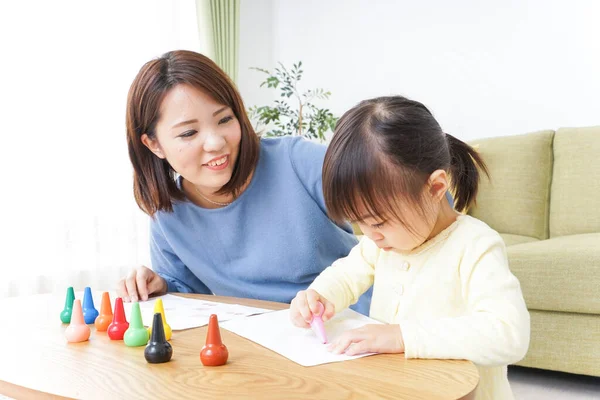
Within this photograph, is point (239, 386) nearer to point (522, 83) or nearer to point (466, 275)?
point (466, 275)

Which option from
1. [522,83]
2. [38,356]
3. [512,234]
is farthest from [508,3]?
[38,356]

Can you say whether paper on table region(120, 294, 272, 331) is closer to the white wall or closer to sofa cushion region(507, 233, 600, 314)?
sofa cushion region(507, 233, 600, 314)

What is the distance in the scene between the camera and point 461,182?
1.19 meters

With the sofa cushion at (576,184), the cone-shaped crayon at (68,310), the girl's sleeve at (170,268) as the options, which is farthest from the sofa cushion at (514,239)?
the cone-shaped crayon at (68,310)

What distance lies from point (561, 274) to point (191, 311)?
1623 mm

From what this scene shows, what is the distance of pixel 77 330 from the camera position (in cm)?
110

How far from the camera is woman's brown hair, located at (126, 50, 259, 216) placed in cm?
146

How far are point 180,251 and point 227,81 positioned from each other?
0.42 m

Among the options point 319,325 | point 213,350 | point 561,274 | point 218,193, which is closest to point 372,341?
point 319,325

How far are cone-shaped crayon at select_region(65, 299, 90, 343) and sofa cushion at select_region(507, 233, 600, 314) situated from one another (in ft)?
6.04

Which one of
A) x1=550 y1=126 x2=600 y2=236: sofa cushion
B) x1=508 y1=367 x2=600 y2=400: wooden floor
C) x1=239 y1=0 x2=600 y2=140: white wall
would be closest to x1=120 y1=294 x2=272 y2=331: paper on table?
x1=508 y1=367 x2=600 y2=400: wooden floor

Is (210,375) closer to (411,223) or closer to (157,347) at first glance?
(157,347)

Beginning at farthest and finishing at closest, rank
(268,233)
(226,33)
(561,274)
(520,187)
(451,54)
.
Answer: (226,33)
(451,54)
(520,187)
(561,274)
(268,233)

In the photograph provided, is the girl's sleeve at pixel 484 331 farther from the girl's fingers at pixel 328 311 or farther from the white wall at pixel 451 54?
the white wall at pixel 451 54
